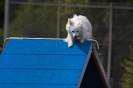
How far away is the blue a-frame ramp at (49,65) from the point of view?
813cm

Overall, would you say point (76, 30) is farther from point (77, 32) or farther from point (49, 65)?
point (49, 65)

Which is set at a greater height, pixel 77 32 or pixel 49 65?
pixel 77 32

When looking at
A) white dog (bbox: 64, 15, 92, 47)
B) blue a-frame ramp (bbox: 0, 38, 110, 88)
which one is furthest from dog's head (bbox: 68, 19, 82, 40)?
blue a-frame ramp (bbox: 0, 38, 110, 88)

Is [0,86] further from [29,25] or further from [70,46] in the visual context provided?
[29,25]

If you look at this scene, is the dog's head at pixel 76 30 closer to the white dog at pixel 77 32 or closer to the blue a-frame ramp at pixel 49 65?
the white dog at pixel 77 32

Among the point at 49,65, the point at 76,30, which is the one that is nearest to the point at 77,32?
the point at 76,30

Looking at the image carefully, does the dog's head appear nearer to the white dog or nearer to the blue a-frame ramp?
the white dog

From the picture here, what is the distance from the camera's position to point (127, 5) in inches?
645

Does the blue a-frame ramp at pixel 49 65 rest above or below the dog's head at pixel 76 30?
below

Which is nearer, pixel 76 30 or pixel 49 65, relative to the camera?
pixel 49 65

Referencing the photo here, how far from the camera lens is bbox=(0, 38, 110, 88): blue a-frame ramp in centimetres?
813

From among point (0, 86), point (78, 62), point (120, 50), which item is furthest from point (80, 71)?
point (120, 50)

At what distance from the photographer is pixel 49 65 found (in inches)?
332

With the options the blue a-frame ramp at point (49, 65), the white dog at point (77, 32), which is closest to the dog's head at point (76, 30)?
the white dog at point (77, 32)
